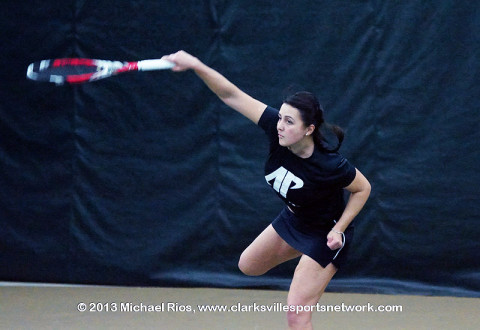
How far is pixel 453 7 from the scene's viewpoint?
6.30 m

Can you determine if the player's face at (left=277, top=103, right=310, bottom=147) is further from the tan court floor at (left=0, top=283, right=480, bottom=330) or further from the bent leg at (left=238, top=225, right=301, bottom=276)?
the tan court floor at (left=0, top=283, right=480, bottom=330)

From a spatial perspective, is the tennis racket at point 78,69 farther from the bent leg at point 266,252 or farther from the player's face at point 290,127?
the bent leg at point 266,252

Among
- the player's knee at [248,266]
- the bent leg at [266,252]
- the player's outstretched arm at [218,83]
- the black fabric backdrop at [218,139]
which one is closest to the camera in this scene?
the player's outstretched arm at [218,83]

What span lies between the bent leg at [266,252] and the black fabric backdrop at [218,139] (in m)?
2.13

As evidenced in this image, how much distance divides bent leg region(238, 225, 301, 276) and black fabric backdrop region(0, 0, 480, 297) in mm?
2129

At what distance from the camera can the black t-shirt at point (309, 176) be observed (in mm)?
4027

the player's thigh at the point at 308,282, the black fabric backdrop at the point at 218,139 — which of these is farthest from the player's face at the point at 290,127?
the black fabric backdrop at the point at 218,139

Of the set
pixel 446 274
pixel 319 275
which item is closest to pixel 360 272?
pixel 446 274

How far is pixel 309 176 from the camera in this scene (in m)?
4.02

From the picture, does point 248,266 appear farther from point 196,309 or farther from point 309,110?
point 196,309

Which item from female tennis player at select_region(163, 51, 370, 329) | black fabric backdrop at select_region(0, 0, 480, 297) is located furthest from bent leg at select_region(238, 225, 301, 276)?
black fabric backdrop at select_region(0, 0, 480, 297)

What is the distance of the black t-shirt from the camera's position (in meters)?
4.03

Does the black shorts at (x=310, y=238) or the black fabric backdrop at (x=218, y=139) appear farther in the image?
the black fabric backdrop at (x=218, y=139)

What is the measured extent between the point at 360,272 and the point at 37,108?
9.65 ft
